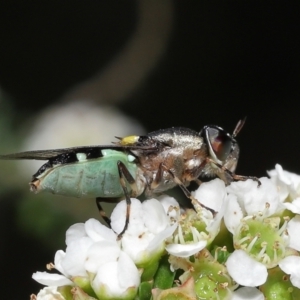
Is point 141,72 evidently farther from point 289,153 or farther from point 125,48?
point 289,153

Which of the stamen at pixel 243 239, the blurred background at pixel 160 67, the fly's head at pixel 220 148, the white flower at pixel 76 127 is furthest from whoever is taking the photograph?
the blurred background at pixel 160 67

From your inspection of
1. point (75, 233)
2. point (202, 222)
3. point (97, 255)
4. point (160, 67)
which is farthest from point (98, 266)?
point (160, 67)

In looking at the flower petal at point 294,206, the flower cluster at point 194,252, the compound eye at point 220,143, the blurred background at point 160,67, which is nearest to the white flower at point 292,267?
the flower cluster at point 194,252

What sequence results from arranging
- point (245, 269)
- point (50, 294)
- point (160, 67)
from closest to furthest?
point (245, 269)
point (50, 294)
point (160, 67)

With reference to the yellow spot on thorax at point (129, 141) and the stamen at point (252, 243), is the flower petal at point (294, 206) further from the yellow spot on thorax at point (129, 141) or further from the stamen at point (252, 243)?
the yellow spot on thorax at point (129, 141)

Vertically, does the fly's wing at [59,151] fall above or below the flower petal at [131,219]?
above

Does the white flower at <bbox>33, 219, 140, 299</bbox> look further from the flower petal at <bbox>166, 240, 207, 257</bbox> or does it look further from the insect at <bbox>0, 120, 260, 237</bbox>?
the insect at <bbox>0, 120, 260, 237</bbox>

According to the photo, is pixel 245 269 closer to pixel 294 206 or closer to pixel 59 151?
pixel 294 206
